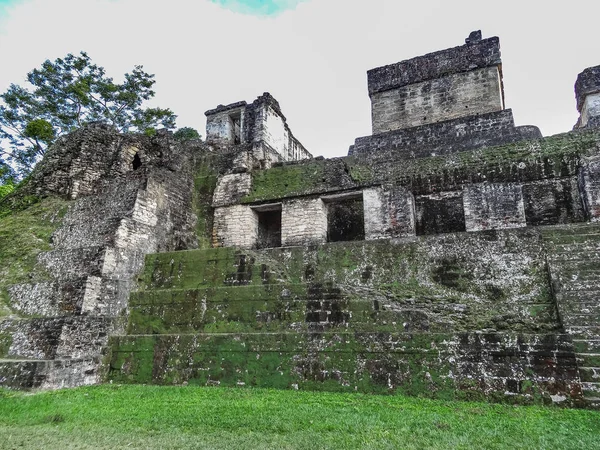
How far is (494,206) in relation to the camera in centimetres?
812

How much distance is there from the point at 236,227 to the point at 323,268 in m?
→ 3.17

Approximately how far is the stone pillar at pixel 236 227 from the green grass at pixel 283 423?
4.51 m

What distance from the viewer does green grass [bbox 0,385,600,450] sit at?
13.9 ft

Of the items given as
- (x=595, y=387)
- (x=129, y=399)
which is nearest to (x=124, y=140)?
(x=129, y=399)

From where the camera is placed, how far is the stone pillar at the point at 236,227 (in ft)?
34.0

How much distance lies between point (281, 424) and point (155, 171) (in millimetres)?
7290

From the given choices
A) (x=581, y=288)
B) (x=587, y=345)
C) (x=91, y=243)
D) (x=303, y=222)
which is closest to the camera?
(x=587, y=345)

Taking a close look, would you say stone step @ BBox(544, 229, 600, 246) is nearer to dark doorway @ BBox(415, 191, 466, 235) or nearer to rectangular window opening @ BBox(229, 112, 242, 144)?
dark doorway @ BBox(415, 191, 466, 235)

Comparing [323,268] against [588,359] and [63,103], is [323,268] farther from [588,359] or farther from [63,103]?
[63,103]

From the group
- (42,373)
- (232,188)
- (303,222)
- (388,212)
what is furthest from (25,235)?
(388,212)

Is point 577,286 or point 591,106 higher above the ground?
point 591,106

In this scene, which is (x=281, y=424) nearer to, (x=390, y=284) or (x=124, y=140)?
(x=390, y=284)

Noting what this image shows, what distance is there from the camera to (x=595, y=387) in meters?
5.11

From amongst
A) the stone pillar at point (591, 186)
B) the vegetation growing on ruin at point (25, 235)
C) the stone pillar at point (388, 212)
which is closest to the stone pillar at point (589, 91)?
the stone pillar at point (591, 186)
